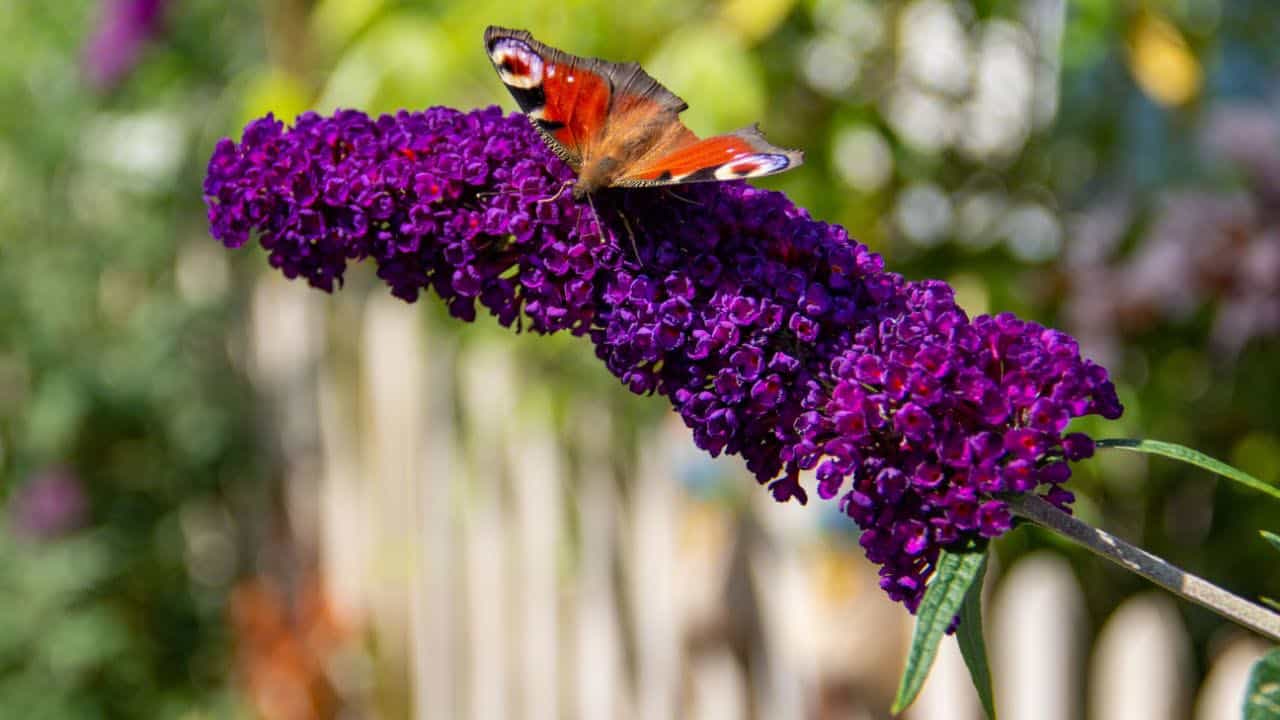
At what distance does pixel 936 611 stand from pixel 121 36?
326 centimetres

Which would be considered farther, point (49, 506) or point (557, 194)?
point (49, 506)

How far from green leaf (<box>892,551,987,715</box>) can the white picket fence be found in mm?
993

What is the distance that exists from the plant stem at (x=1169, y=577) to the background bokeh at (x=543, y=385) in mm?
963

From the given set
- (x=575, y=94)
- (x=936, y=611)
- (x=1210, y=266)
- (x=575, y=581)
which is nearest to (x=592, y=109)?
→ (x=575, y=94)

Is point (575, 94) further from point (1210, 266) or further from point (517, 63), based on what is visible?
point (1210, 266)

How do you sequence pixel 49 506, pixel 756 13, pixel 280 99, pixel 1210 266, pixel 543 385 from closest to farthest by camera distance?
pixel 756 13 → pixel 1210 266 → pixel 543 385 → pixel 280 99 → pixel 49 506

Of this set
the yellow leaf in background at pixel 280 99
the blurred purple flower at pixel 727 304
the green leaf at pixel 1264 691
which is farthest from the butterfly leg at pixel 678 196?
the yellow leaf in background at pixel 280 99

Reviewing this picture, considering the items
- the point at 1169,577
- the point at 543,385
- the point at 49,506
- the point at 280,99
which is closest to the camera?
the point at 1169,577

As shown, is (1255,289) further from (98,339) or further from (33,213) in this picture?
(33,213)

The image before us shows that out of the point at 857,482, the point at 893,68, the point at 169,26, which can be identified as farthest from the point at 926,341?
the point at 169,26

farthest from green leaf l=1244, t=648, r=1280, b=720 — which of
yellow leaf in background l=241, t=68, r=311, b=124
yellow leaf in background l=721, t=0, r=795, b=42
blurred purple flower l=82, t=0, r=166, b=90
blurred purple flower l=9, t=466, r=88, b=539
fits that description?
blurred purple flower l=82, t=0, r=166, b=90

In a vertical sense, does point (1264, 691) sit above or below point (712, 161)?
below

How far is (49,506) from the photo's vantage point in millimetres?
3287

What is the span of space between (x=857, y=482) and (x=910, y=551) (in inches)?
2.2
